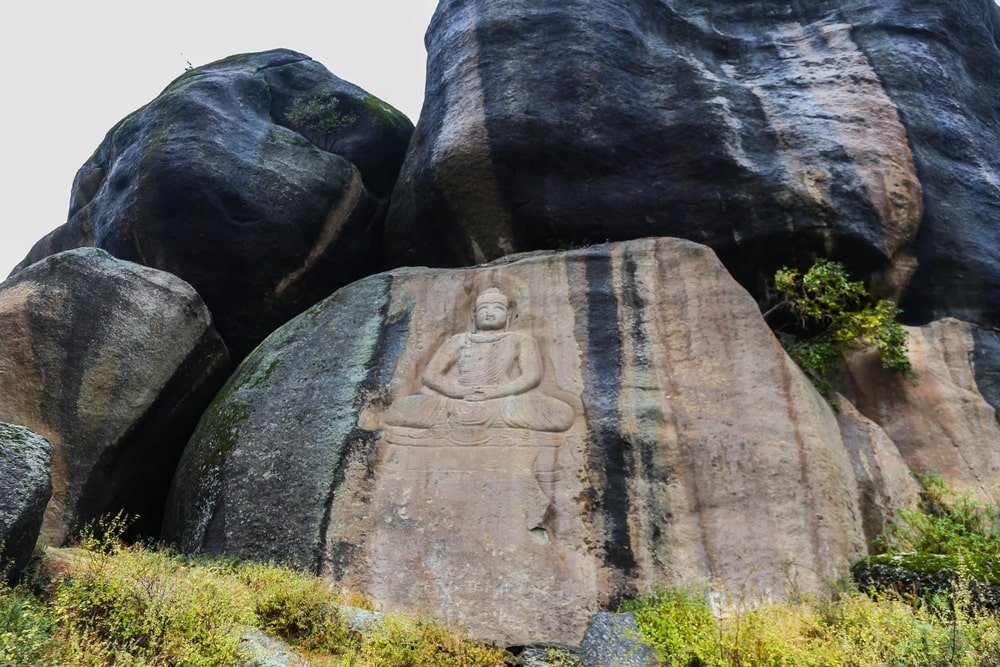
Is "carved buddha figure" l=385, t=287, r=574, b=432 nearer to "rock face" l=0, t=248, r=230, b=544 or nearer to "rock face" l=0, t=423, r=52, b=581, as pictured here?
"rock face" l=0, t=248, r=230, b=544

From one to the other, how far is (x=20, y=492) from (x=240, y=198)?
23.4ft

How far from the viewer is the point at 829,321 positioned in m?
11.2

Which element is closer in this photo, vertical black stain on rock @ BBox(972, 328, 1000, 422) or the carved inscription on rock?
the carved inscription on rock

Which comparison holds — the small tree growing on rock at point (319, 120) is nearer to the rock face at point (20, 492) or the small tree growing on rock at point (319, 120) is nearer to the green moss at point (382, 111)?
the green moss at point (382, 111)

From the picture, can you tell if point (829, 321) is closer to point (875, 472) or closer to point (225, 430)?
point (875, 472)

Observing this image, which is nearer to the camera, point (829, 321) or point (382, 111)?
point (829, 321)

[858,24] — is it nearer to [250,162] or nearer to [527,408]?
[527,408]

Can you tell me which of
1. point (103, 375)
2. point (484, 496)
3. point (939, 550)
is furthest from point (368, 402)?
point (939, 550)

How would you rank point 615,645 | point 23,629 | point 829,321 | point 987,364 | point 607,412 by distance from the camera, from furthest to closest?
point 829,321 < point 987,364 < point 607,412 < point 615,645 < point 23,629

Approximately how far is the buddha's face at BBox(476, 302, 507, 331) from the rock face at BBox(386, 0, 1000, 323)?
1.97 meters

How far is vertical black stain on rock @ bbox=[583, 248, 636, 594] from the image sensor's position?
820 centimetres

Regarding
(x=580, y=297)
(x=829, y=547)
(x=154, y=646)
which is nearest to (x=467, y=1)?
(x=580, y=297)

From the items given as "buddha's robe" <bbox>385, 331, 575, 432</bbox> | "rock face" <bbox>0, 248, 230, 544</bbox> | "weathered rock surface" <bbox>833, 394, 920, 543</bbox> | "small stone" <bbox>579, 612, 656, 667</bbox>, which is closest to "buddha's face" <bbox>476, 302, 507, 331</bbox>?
"buddha's robe" <bbox>385, 331, 575, 432</bbox>

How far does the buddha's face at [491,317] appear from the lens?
33.4 feet
